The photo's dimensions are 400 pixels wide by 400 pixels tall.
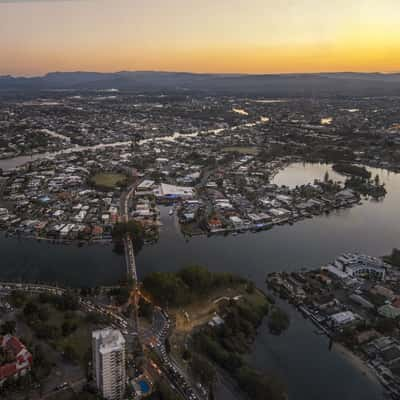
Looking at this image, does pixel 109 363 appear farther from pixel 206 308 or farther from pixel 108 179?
pixel 108 179

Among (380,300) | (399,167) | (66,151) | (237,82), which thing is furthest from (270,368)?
(237,82)

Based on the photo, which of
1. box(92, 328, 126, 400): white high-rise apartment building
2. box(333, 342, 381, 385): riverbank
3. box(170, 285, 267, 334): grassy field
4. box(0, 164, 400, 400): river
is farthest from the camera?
box(170, 285, 267, 334): grassy field

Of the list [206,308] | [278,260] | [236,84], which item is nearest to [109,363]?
[206,308]

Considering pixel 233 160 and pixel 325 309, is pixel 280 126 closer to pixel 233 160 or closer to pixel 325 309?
pixel 233 160

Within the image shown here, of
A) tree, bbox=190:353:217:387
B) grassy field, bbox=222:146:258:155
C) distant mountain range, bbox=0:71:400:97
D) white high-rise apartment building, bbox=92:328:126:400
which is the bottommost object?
tree, bbox=190:353:217:387

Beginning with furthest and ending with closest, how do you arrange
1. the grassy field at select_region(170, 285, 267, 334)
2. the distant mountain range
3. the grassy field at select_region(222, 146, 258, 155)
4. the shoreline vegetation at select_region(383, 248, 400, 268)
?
the distant mountain range → the grassy field at select_region(222, 146, 258, 155) → the shoreline vegetation at select_region(383, 248, 400, 268) → the grassy field at select_region(170, 285, 267, 334)

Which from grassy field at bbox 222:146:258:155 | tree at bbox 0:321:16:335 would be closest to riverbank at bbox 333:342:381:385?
tree at bbox 0:321:16:335

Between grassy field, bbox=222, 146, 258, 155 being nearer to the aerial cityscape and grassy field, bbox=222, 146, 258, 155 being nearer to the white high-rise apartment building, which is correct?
the aerial cityscape
